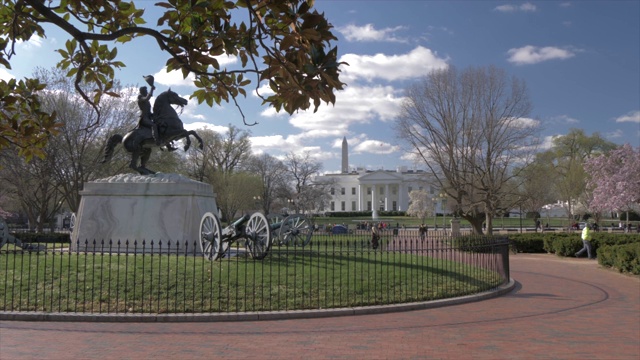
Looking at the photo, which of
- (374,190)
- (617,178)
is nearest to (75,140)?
(617,178)

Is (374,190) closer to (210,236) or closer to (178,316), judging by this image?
(210,236)

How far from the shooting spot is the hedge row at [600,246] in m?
17.2

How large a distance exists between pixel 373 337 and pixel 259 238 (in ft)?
19.8

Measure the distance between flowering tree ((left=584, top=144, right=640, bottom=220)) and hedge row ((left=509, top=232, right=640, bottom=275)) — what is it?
11.4m

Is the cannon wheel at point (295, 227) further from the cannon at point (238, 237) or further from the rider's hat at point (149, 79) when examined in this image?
the rider's hat at point (149, 79)

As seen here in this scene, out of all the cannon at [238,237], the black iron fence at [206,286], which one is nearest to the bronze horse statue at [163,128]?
the cannon at [238,237]

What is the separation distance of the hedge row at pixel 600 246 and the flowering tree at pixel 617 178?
1143 cm

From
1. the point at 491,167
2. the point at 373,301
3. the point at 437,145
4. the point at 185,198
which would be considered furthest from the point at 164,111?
the point at 491,167

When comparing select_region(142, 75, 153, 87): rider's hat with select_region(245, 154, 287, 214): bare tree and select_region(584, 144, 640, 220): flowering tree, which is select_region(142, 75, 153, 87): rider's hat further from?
select_region(245, 154, 287, 214): bare tree

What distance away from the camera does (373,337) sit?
7.99m

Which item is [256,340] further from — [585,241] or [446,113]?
[446,113]

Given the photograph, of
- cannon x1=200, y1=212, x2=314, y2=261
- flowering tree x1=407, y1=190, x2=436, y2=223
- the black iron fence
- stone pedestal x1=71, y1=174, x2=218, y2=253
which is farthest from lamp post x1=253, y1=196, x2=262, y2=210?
the black iron fence

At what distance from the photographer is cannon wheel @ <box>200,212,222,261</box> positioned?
1305 cm

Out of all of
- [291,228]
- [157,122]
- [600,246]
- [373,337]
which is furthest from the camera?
[600,246]
